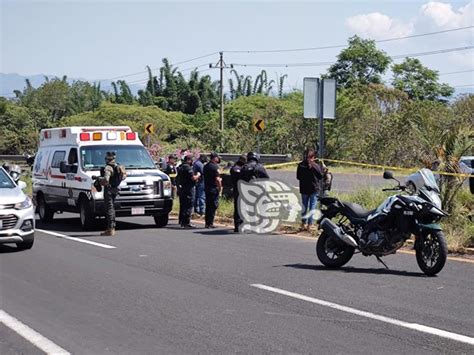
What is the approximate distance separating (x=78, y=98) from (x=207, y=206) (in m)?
67.4

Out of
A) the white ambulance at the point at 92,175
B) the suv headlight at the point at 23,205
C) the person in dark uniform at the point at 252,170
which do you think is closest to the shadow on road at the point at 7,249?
the suv headlight at the point at 23,205

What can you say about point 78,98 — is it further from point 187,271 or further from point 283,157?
point 187,271

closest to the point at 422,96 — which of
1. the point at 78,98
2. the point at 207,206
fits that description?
the point at 78,98

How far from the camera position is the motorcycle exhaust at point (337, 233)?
34.8 feet

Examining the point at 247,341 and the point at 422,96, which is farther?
the point at 422,96

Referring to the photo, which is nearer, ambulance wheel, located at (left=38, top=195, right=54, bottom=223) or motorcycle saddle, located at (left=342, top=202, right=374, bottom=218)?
motorcycle saddle, located at (left=342, top=202, right=374, bottom=218)

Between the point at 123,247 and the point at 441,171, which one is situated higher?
the point at 441,171

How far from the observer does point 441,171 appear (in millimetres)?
14602

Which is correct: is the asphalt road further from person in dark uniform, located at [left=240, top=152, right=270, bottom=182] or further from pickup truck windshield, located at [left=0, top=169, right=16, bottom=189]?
person in dark uniform, located at [left=240, top=152, right=270, bottom=182]

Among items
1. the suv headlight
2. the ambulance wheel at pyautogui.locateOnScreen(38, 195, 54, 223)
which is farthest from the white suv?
the ambulance wheel at pyautogui.locateOnScreen(38, 195, 54, 223)

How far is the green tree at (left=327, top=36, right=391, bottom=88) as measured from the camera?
70.6 metres

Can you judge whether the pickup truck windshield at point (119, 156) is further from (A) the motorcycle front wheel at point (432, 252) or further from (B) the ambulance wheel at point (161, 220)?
(A) the motorcycle front wheel at point (432, 252)

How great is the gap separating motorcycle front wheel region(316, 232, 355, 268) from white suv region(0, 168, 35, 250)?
16.5 feet

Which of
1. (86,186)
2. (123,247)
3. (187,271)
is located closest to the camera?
(187,271)
